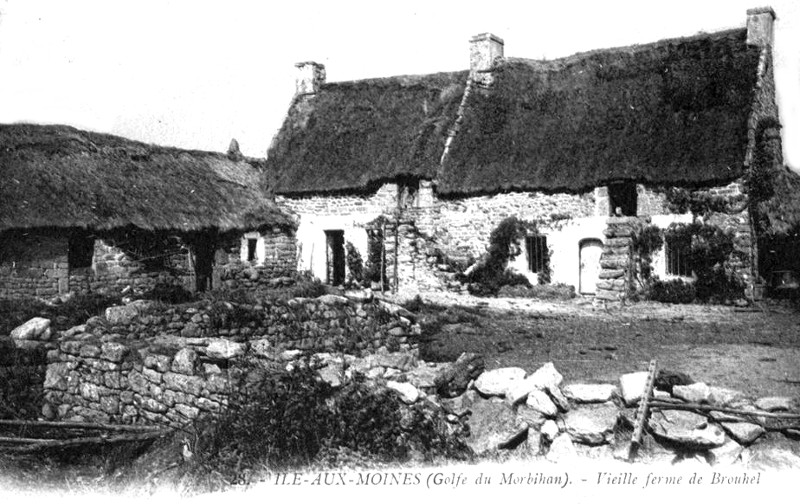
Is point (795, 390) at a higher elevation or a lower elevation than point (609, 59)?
lower

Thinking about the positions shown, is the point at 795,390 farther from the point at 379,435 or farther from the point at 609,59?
Result: the point at 609,59

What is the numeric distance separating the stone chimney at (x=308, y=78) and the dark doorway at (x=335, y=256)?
21.9 feet

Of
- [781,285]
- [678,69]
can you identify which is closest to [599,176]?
[678,69]

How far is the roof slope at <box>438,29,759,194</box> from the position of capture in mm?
19672

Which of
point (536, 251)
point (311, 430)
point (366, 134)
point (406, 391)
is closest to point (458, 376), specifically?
point (406, 391)

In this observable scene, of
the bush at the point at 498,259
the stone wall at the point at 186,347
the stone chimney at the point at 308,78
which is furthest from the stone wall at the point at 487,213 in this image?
the stone wall at the point at 186,347

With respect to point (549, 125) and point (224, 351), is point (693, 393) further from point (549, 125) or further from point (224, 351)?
point (549, 125)

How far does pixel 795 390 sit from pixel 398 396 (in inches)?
193

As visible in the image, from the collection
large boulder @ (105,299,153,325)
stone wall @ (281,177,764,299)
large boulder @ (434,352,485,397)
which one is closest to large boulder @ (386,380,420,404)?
large boulder @ (434,352,485,397)

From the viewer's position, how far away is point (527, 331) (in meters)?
13.3

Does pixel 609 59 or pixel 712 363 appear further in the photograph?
pixel 609 59

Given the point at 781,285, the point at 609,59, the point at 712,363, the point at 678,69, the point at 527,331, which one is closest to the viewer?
the point at 712,363

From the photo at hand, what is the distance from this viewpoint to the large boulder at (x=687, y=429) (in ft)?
18.9

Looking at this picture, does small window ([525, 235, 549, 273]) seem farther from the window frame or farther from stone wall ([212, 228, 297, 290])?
stone wall ([212, 228, 297, 290])
